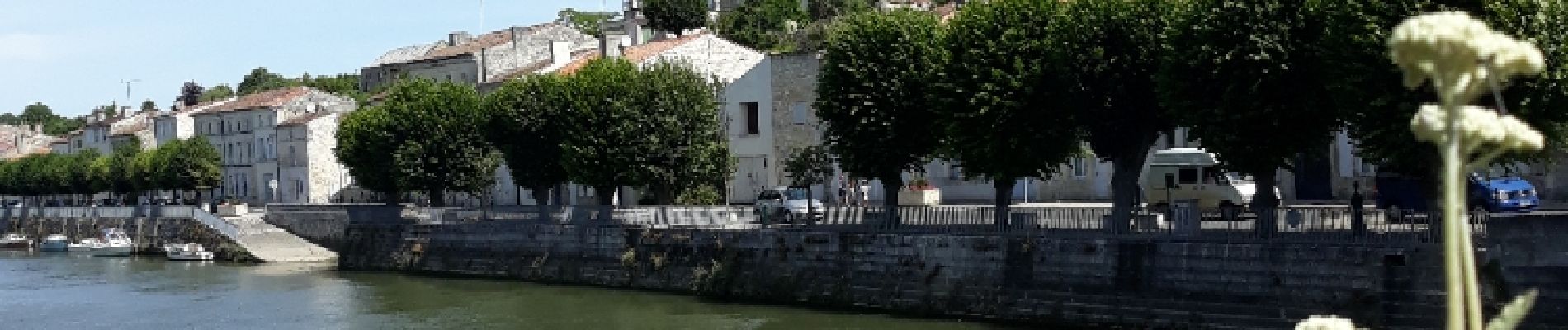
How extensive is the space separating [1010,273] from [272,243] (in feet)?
134

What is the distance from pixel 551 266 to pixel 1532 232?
1173 inches

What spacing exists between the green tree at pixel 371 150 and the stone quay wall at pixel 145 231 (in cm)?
629

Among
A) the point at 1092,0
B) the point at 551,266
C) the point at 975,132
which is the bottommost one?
the point at 551,266

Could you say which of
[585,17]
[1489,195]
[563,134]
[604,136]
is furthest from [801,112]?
[585,17]

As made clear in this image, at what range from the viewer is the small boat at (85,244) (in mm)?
77000

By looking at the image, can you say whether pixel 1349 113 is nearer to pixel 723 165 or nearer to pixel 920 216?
pixel 920 216

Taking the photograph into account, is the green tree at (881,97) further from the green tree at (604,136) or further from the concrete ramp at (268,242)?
the concrete ramp at (268,242)

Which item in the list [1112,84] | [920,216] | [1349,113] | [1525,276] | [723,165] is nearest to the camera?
[1525,276]

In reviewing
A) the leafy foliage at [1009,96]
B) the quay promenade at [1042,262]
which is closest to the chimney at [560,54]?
the quay promenade at [1042,262]

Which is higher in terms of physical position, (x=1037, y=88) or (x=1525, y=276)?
(x=1037, y=88)

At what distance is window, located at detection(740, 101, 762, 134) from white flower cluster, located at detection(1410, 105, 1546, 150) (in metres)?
54.7

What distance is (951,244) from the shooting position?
3494 centimetres

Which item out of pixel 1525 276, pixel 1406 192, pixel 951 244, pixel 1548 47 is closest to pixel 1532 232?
pixel 1525 276

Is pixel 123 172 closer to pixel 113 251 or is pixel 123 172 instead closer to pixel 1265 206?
pixel 113 251
